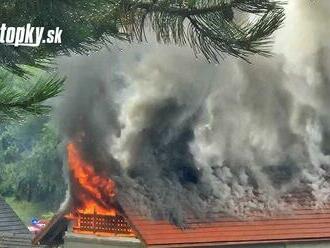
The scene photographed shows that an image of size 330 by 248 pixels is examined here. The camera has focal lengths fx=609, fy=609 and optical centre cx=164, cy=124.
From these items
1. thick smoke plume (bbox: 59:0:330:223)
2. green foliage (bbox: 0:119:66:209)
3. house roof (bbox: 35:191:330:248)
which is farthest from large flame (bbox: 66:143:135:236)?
green foliage (bbox: 0:119:66:209)

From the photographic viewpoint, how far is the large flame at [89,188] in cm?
1296

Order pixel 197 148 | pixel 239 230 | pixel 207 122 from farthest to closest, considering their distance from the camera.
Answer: pixel 207 122 < pixel 197 148 < pixel 239 230

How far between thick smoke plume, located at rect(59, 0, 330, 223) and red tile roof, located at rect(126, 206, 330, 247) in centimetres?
38

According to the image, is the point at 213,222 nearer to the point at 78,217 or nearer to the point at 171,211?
the point at 171,211

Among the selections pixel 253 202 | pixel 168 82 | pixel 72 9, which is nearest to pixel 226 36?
pixel 72 9

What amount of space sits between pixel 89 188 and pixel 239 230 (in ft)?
11.1

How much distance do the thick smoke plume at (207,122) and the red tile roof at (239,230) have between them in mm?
376

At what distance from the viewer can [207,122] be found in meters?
16.2

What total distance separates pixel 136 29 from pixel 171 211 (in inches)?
385

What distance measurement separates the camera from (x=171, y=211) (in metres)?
13.3

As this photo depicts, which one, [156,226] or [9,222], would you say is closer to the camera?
[156,226]

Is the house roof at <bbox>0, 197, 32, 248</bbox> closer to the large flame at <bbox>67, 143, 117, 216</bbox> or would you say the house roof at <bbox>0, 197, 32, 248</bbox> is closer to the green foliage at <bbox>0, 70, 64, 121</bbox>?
the large flame at <bbox>67, 143, 117, 216</bbox>

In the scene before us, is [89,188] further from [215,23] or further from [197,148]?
[215,23]

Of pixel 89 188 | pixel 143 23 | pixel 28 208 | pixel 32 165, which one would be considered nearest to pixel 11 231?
pixel 89 188
